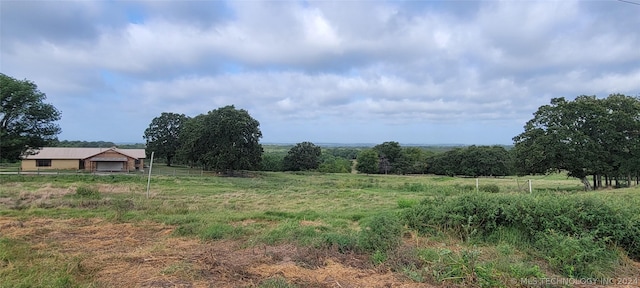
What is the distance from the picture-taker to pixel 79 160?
54125 mm

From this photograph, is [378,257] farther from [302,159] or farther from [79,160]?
[302,159]

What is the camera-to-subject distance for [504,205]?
7582 mm

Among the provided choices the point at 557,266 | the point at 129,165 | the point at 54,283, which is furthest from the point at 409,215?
the point at 129,165

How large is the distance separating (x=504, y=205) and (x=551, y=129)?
30.8m

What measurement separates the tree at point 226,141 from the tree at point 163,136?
12.7m

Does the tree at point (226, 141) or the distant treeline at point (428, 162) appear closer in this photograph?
the tree at point (226, 141)

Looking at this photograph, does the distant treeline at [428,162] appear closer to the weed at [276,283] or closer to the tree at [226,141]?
the tree at [226,141]

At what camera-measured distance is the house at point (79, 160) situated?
5206 cm

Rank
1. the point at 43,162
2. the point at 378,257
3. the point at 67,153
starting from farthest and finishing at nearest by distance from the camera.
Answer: the point at 67,153
the point at 43,162
the point at 378,257

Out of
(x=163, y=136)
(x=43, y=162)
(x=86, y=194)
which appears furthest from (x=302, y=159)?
(x=86, y=194)

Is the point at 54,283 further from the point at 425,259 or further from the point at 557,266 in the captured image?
the point at 557,266

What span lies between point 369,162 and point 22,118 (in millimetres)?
64233

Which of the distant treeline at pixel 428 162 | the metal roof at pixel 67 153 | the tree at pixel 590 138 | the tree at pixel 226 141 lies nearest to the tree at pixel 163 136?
the metal roof at pixel 67 153

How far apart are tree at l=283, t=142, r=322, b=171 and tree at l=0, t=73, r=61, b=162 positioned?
155 ft
